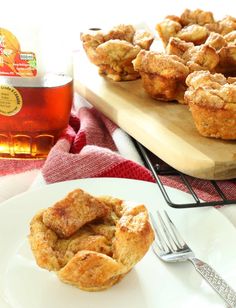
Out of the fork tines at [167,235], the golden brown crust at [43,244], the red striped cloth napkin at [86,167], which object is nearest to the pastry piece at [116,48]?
the red striped cloth napkin at [86,167]

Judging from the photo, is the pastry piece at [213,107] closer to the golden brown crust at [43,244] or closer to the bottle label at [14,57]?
the bottle label at [14,57]

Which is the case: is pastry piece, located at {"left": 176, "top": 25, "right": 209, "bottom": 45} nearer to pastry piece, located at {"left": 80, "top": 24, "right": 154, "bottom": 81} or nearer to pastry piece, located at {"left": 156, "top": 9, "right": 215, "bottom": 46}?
pastry piece, located at {"left": 156, "top": 9, "right": 215, "bottom": 46}

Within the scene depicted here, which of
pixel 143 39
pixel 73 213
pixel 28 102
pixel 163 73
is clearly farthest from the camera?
pixel 143 39

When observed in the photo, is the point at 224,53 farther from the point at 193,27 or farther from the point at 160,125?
the point at 160,125

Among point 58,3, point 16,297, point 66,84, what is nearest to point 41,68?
point 66,84

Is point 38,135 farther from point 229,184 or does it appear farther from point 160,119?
point 229,184

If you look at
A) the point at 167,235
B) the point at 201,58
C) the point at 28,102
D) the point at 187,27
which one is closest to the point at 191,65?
the point at 201,58
